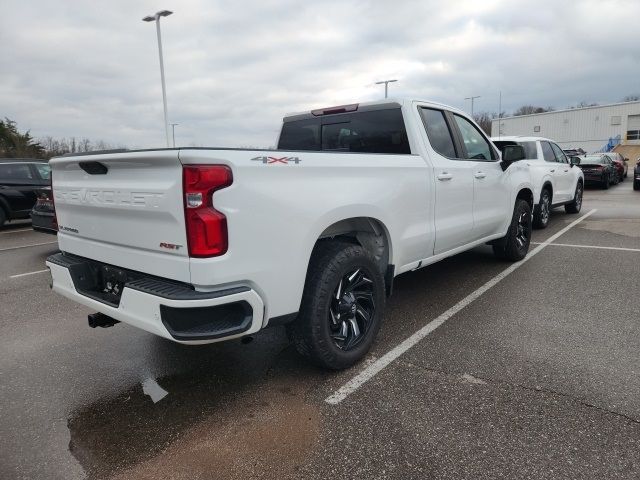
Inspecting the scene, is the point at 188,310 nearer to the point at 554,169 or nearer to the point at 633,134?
the point at 554,169

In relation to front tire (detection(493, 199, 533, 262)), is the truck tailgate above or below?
above

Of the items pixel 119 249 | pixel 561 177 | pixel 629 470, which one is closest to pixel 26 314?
pixel 119 249

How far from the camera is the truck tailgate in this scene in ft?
8.21

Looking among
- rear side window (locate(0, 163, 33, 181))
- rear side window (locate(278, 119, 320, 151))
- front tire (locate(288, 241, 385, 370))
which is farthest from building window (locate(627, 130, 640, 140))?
front tire (locate(288, 241, 385, 370))

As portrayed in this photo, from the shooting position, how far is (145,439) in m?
2.66

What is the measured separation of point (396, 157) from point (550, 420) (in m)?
2.10

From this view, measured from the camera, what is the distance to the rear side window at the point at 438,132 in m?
4.31

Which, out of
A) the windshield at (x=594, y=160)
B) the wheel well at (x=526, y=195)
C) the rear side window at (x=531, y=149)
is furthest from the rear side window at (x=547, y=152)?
the windshield at (x=594, y=160)

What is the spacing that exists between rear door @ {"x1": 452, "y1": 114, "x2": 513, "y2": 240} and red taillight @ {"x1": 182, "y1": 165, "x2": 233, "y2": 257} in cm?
313

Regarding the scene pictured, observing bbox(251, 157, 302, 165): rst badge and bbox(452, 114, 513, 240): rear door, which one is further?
bbox(452, 114, 513, 240): rear door

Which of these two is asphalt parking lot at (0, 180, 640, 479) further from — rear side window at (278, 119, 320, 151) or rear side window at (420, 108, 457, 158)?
rear side window at (278, 119, 320, 151)

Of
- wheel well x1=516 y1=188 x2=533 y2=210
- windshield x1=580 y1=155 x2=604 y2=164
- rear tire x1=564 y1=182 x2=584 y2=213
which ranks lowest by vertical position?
rear tire x1=564 y1=182 x2=584 y2=213

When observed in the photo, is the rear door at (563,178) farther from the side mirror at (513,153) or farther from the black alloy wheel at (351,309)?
the black alloy wheel at (351,309)

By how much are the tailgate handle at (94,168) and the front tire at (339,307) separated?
1.45 m
